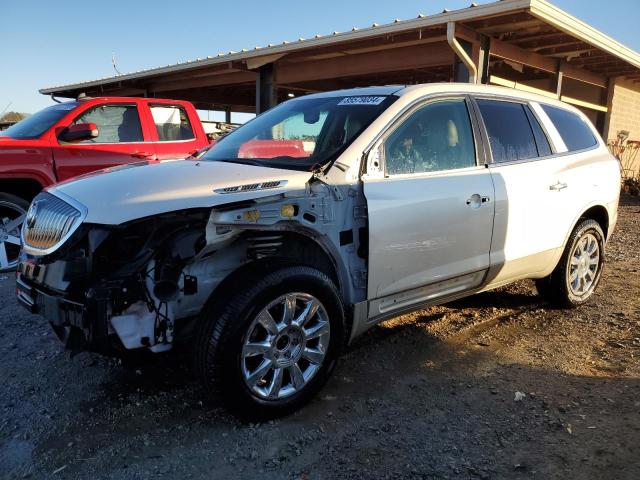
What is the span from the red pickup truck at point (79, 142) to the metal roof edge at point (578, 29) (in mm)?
5407

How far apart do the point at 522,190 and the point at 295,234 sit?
1.93 m

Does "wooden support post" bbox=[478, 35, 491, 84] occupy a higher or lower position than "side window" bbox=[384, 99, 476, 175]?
higher

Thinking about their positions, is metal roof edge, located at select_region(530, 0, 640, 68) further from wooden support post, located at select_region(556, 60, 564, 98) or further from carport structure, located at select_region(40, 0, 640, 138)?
wooden support post, located at select_region(556, 60, 564, 98)

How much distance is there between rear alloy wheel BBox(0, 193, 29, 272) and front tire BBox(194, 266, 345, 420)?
13.5 ft

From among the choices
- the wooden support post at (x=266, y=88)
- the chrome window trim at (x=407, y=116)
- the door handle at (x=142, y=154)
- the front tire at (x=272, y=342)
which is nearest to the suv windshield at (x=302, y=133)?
the chrome window trim at (x=407, y=116)

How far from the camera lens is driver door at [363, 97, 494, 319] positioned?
10.4 feet

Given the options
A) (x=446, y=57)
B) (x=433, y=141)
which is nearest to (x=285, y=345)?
(x=433, y=141)

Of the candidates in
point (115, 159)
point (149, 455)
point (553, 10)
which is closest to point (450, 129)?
point (149, 455)

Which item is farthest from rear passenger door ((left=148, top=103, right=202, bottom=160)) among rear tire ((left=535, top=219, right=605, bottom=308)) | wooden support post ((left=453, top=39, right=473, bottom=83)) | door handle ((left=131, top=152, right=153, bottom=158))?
wooden support post ((left=453, top=39, right=473, bottom=83))

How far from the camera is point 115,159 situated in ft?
21.4

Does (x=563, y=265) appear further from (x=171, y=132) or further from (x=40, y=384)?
(x=171, y=132)

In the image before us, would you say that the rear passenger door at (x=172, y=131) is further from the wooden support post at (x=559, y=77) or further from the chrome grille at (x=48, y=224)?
the wooden support post at (x=559, y=77)

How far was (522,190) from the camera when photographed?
3932 millimetres

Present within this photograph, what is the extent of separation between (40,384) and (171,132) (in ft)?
14.9
